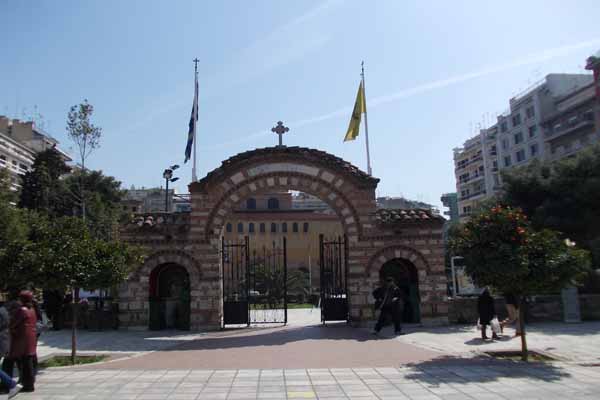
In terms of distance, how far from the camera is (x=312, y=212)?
61344 millimetres

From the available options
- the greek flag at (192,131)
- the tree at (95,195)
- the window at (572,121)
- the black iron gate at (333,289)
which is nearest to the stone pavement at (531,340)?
the black iron gate at (333,289)

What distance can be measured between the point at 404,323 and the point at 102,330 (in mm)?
10900

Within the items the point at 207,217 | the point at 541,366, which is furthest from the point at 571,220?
the point at 207,217

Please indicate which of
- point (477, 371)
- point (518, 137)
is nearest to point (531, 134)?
point (518, 137)

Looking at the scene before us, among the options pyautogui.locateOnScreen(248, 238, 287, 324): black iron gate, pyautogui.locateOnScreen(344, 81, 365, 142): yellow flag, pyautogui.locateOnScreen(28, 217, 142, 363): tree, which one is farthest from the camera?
pyautogui.locateOnScreen(344, 81, 365, 142): yellow flag

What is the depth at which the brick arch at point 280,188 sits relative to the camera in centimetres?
1770

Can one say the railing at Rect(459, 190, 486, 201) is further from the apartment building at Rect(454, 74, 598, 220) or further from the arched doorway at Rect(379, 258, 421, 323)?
the arched doorway at Rect(379, 258, 421, 323)

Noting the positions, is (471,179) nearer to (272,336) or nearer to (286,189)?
(286,189)

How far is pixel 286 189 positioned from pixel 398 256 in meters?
4.78

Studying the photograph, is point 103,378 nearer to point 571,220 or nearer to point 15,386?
point 15,386

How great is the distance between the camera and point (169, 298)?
17938mm

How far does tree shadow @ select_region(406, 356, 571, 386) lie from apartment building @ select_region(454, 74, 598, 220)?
113 ft

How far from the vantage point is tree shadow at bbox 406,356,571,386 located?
29.2 feet

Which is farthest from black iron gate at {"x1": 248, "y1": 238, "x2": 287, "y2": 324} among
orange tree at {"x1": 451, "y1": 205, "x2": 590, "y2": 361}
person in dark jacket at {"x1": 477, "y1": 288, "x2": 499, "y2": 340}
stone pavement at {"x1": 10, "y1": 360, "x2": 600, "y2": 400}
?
orange tree at {"x1": 451, "y1": 205, "x2": 590, "y2": 361}
